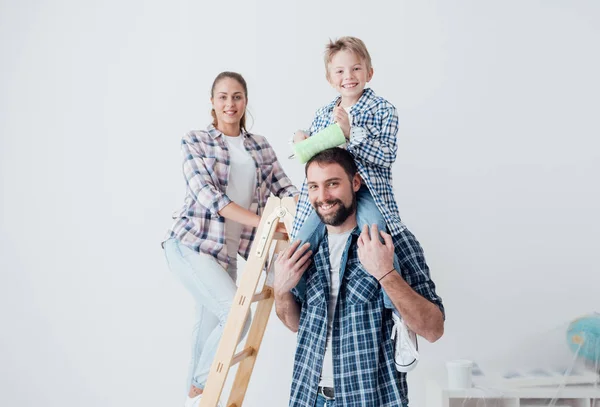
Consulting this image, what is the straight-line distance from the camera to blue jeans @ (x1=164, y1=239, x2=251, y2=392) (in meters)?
2.99

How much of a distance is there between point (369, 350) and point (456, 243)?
2075 mm

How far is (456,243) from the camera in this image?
4031 mm

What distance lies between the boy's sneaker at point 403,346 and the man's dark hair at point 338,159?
1.55 feet

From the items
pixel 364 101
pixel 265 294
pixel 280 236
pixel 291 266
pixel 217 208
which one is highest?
pixel 364 101

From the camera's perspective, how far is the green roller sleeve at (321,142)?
2.24 metres

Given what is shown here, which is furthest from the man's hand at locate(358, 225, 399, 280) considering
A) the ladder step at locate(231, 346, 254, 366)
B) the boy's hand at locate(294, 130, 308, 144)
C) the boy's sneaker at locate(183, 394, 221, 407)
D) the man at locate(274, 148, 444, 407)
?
the boy's sneaker at locate(183, 394, 221, 407)

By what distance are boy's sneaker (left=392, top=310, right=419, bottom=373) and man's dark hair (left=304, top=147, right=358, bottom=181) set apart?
1.55ft

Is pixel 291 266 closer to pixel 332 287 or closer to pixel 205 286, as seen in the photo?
pixel 332 287

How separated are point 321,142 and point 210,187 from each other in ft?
2.87

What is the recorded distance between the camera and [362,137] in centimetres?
225

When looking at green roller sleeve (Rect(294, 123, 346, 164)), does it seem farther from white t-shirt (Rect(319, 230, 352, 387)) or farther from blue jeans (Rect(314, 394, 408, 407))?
blue jeans (Rect(314, 394, 408, 407))

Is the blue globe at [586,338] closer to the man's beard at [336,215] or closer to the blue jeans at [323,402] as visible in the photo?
the blue jeans at [323,402]

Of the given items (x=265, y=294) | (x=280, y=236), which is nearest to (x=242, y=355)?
(x=265, y=294)

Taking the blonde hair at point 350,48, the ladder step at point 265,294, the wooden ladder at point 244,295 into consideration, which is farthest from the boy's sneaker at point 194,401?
the blonde hair at point 350,48
